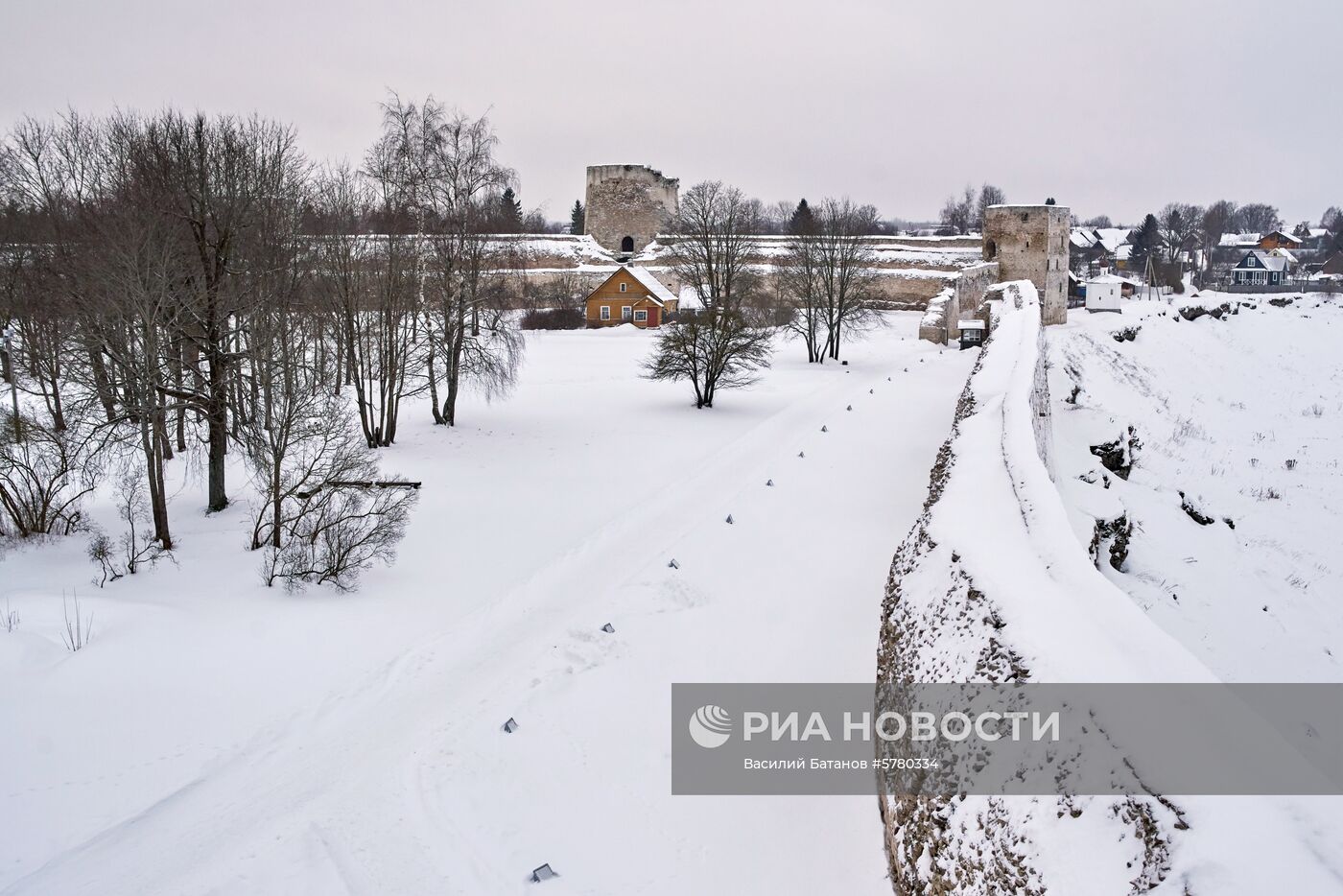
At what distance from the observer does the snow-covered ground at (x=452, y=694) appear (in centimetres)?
533

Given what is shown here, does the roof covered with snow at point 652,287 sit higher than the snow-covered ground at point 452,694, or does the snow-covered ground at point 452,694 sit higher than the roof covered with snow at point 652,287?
the roof covered with snow at point 652,287

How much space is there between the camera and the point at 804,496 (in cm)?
1332

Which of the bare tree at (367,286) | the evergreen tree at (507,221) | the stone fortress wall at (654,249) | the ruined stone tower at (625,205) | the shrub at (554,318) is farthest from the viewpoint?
the ruined stone tower at (625,205)

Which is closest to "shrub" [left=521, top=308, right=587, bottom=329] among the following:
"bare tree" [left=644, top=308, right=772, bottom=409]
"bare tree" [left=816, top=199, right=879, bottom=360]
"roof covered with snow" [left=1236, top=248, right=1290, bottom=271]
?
"bare tree" [left=816, top=199, right=879, bottom=360]

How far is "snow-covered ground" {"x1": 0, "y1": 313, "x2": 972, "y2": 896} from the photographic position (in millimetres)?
5328

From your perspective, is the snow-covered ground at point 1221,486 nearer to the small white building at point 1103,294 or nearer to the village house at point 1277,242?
the small white building at point 1103,294

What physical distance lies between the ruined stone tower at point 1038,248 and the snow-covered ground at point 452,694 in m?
30.1

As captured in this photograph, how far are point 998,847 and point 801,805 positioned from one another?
225 cm

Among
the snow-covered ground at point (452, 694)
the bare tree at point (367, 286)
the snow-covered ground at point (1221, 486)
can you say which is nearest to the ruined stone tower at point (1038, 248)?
the snow-covered ground at point (1221, 486)

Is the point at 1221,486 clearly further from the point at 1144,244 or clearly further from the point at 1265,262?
the point at 1265,262

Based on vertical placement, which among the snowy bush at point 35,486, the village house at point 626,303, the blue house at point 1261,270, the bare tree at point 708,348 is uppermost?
the blue house at point 1261,270

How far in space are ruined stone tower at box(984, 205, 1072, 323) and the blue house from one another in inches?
1636

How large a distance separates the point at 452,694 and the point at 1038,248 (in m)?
39.6

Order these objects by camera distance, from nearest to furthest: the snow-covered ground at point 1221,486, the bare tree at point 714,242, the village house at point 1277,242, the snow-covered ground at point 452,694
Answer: the snow-covered ground at point 452,694
the snow-covered ground at point 1221,486
the bare tree at point 714,242
the village house at point 1277,242
